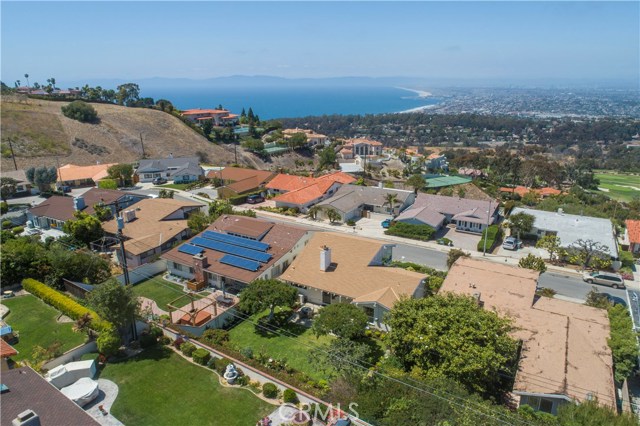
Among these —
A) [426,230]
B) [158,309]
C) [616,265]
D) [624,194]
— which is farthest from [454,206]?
[624,194]

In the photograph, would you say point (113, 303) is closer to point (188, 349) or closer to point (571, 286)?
point (188, 349)

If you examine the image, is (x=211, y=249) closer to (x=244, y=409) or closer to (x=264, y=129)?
(x=244, y=409)

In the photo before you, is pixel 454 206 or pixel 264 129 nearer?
pixel 454 206

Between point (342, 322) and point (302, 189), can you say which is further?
point (302, 189)

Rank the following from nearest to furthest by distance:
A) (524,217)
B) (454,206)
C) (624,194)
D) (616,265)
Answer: (616,265) → (524,217) → (454,206) → (624,194)

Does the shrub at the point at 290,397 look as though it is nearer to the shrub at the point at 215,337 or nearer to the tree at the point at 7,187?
the shrub at the point at 215,337

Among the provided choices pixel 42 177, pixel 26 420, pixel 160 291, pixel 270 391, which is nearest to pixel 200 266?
pixel 160 291
